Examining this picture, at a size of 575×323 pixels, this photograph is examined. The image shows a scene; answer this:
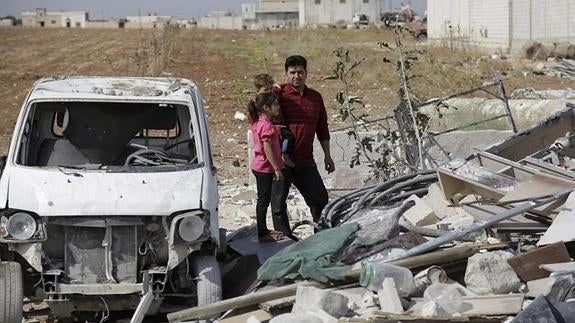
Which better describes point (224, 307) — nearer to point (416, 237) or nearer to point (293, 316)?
point (293, 316)

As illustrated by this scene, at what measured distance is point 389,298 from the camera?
230 inches

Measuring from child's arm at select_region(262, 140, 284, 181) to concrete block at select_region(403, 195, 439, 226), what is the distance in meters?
1.07

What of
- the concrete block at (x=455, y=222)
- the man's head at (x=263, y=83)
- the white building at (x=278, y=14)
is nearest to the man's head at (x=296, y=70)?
the man's head at (x=263, y=83)

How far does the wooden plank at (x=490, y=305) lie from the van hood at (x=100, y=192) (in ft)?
6.22

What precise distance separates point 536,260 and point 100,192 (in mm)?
2919

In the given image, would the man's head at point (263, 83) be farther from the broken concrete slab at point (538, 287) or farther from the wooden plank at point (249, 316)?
the broken concrete slab at point (538, 287)

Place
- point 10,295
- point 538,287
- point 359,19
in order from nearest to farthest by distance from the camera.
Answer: point 538,287 < point 10,295 < point 359,19

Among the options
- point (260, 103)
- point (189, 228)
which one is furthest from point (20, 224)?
point (260, 103)

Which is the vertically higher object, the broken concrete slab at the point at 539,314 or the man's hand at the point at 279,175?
the man's hand at the point at 279,175

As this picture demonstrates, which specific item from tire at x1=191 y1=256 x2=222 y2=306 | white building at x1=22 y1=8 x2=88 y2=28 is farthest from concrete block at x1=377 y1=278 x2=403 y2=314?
white building at x1=22 y1=8 x2=88 y2=28

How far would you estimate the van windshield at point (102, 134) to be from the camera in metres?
7.61

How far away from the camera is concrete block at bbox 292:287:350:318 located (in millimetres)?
5840

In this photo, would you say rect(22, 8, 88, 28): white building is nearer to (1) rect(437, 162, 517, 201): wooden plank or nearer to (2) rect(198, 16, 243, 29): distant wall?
(2) rect(198, 16, 243, 29): distant wall

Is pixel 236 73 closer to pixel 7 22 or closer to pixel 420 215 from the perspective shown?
pixel 420 215
